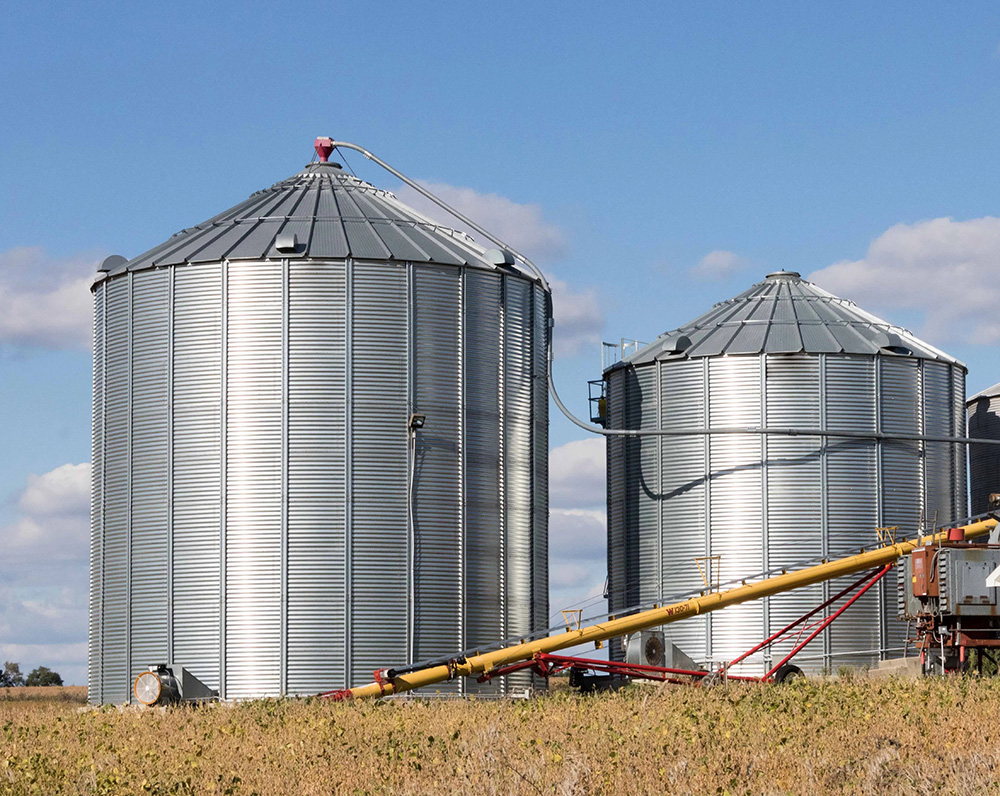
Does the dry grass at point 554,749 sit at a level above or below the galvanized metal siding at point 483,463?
below

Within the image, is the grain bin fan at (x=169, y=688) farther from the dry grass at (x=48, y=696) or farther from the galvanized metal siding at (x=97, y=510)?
the dry grass at (x=48, y=696)

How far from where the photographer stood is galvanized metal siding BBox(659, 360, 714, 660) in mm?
46625

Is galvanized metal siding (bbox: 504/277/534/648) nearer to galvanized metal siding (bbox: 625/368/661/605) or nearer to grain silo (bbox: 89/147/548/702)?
grain silo (bbox: 89/147/548/702)

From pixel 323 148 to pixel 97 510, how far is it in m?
13.5

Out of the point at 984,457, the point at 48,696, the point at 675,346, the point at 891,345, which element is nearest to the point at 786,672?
the point at 675,346

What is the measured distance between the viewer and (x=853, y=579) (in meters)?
46.2

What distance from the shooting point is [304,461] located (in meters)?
38.1

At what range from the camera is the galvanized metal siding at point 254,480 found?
37250mm

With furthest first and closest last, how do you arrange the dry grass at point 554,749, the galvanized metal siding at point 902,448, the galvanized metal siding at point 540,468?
the galvanized metal siding at point 902,448
the galvanized metal siding at point 540,468
the dry grass at point 554,749

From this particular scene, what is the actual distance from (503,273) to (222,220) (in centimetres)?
834

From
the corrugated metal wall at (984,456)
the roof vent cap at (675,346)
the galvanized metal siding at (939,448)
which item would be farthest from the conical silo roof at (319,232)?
the corrugated metal wall at (984,456)

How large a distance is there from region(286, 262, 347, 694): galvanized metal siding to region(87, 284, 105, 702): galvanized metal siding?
21.6ft

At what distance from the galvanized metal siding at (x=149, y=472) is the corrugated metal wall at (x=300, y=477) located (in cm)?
5

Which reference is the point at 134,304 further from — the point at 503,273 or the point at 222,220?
the point at 503,273
